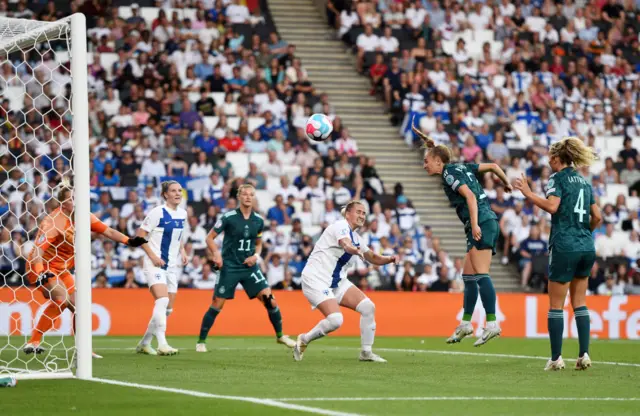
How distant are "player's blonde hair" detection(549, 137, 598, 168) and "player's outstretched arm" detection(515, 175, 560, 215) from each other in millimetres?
478

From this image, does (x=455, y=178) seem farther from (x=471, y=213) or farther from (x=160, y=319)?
(x=160, y=319)

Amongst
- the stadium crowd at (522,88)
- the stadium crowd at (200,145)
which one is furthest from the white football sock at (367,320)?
the stadium crowd at (522,88)

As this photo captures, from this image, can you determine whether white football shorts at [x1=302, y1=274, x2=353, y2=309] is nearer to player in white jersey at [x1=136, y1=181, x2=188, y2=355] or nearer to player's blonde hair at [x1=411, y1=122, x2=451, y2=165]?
player's blonde hair at [x1=411, y1=122, x2=451, y2=165]

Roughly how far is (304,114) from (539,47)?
7.70 m

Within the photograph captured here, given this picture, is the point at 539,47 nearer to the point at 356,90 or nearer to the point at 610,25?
the point at 610,25

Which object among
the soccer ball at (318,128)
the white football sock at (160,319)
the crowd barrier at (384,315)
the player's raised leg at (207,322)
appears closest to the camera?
the white football sock at (160,319)

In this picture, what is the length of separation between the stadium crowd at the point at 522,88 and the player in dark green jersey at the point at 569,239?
488 inches

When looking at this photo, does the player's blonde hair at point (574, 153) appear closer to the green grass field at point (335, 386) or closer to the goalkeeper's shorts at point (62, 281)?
the green grass field at point (335, 386)

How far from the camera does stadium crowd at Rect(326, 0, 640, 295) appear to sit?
2520 centimetres

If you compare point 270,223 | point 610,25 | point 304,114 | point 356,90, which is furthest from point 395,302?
point 610,25

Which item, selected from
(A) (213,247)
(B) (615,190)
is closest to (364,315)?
(A) (213,247)

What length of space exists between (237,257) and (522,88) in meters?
15.2

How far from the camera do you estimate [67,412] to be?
310 inches

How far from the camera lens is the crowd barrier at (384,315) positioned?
67.9 feet
